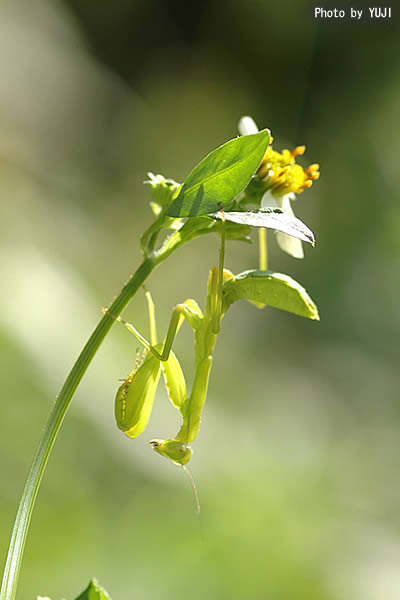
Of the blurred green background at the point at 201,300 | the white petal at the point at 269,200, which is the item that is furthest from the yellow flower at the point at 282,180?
the blurred green background at the point at 201,300

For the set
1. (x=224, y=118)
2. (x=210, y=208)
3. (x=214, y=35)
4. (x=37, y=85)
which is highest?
(x=214, y=35)

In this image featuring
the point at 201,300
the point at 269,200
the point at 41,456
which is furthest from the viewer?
the point at 201,300

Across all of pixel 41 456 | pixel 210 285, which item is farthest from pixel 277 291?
pixel 41 456

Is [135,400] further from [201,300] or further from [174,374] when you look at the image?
[201,300]

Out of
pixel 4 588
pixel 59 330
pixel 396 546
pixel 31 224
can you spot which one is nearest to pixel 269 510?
pixel 396 546

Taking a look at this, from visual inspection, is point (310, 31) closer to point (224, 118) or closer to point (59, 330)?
point (224, 118)

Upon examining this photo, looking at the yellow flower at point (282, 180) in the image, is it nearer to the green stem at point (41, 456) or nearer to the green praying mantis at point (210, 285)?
the green praying mantis at point (210, 285)
